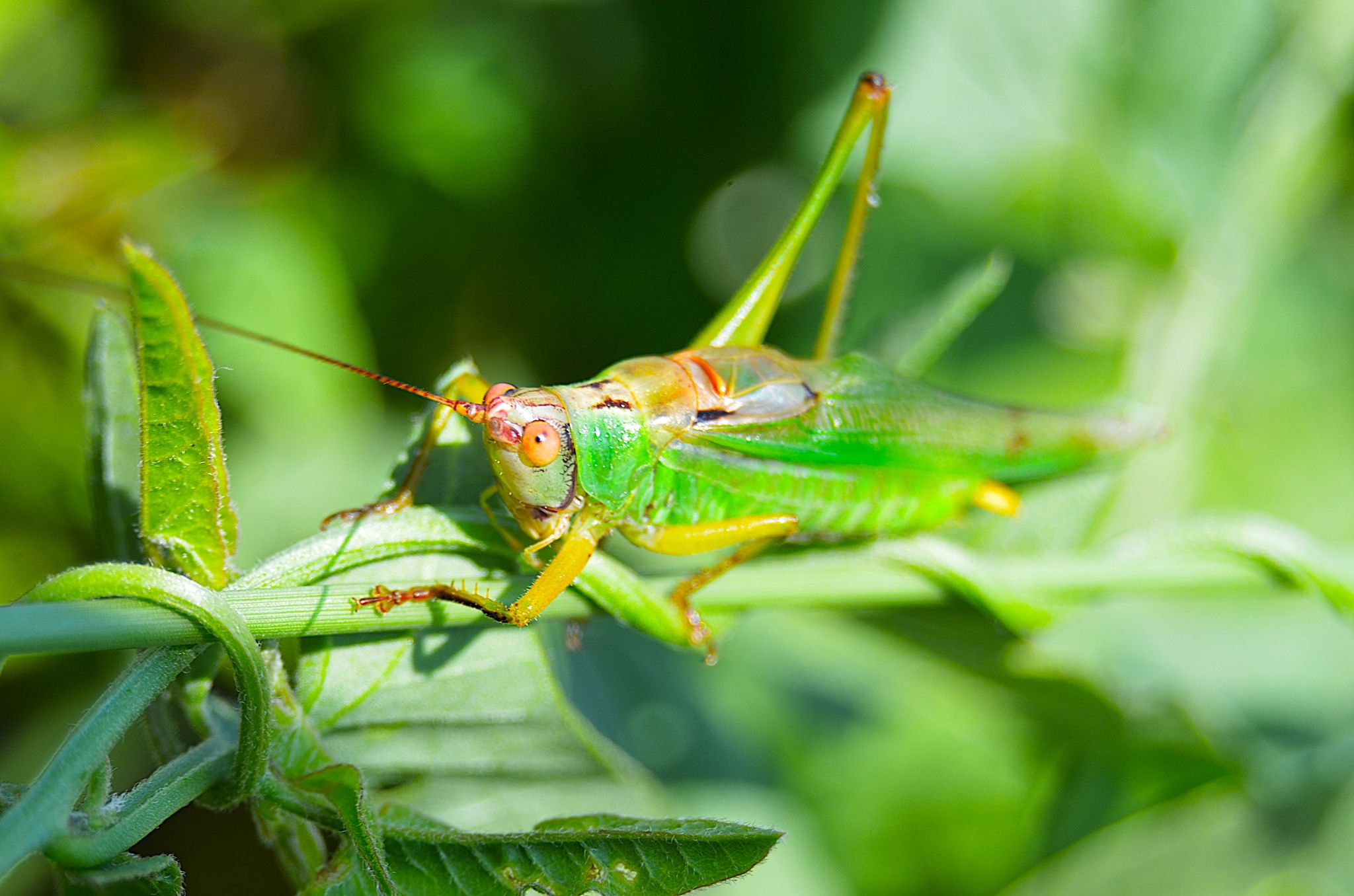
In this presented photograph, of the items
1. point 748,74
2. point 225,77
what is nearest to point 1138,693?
point 748,74

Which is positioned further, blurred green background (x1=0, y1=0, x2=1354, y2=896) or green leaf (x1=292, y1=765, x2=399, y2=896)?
blurred green background (x1=0, y1=0, x2=1354, y2=896)

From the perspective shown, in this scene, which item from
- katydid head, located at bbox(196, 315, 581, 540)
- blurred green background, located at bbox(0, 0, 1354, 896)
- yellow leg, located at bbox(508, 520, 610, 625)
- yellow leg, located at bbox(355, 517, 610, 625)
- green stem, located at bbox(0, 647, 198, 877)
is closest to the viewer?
green stem, located at bbox(0, 647, 198, 877)

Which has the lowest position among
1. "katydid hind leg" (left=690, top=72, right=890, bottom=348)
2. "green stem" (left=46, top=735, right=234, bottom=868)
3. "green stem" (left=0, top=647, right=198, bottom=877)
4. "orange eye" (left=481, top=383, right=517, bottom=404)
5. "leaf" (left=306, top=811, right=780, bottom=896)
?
"leaf" (left=306, top=811, right=780, bottom=896)

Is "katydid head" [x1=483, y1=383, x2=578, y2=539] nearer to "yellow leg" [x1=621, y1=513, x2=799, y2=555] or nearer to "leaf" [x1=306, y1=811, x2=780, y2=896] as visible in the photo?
"yellow leg" [x1=621, y1=513, x2=799, y2=555]

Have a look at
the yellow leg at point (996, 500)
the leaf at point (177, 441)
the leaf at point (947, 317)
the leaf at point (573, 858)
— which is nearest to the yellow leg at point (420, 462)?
the leaf at point (177, 441)

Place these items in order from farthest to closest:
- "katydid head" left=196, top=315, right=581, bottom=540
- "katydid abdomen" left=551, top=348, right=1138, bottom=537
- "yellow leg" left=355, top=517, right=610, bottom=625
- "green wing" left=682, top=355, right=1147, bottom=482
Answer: "green wing" left=682, top=355, right=1147, bottom=482
"katydid abdomen" left=551, top=348, right=1138, bottom=537
"katydid head" left=196, top=315, right=581, bottom=540
"yellow leg" left=355, top=517, right=610, bottom=625

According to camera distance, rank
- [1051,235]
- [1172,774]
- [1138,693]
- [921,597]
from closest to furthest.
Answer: [921,597]
[1138,693]
[1172,774]
[1051,235]

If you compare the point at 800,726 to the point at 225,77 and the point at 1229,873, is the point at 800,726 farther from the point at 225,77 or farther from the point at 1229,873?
the point at 225,77

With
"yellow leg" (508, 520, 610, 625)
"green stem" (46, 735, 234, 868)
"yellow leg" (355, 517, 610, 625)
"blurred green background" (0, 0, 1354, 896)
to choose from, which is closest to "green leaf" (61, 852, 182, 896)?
"green stem" (46, 735, 234, 868)
